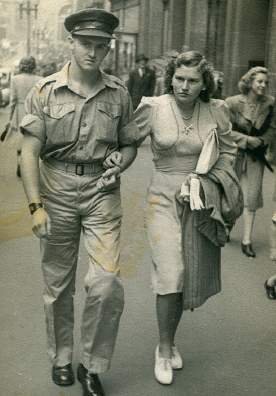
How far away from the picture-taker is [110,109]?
322cm

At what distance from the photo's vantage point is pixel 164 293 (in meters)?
3.46

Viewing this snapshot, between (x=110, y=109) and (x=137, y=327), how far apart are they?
5.25 feet

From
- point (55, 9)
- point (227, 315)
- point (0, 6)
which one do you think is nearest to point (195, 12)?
point (55, 9)

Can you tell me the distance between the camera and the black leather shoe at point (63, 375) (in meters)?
3.39

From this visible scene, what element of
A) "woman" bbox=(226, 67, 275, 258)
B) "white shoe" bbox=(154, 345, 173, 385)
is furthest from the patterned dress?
"woman" bbox=(226, 67, 275, 258)

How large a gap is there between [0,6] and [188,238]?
1.59 m

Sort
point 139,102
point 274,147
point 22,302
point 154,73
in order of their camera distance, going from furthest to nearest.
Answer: point 274,147
point 22,302
point 139,102
point 154,73

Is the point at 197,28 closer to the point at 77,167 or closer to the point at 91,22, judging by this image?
the point at 91,22

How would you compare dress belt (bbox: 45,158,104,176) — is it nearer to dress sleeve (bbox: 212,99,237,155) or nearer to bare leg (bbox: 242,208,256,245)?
dress sleeve (bbox: 212,99,237,155)

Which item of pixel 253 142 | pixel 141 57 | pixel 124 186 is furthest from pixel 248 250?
pixel 141 57

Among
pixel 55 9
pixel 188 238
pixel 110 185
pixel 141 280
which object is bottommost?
pixel 141 280

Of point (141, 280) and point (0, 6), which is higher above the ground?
point (0, 6)

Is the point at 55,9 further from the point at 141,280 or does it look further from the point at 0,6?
the point at 141,280

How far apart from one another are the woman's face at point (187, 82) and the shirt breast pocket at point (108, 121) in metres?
0.41
